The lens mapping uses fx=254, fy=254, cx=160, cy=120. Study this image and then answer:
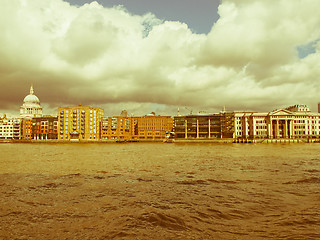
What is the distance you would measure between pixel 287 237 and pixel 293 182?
12.5 meters

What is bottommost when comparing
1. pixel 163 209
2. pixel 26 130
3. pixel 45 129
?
pixel 163 209

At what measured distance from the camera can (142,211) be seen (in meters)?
14.3

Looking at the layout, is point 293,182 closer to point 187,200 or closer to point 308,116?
point 187,200

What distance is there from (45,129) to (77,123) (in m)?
40.9

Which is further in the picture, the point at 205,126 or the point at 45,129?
the point at 45,129

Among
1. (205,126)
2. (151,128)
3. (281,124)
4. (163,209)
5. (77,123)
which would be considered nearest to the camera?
(163,209)

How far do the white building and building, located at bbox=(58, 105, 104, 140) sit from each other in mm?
97295

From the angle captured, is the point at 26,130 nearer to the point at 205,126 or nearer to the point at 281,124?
the point at 205,126

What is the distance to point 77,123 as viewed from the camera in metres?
166

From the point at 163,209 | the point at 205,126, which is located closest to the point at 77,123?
the point at 205,126

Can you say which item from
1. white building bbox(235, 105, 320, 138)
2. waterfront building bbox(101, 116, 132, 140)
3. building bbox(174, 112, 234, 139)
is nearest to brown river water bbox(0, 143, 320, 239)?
white building bbox(235, 105, 320, 138)

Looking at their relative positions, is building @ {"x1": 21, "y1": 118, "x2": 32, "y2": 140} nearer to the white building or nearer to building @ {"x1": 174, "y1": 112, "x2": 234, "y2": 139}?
building @ {"x1": 174, "y1": 112, "x2": 234, "y2": 139}

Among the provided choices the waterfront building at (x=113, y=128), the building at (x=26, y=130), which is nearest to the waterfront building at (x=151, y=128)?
the waterfront building at (x=113, y=128)

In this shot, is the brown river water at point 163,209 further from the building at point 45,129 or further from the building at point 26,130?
the building at point 26,130
